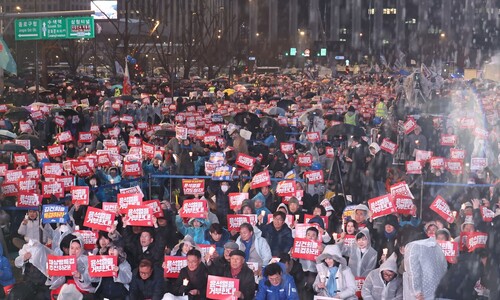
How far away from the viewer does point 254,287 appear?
33.8 ft

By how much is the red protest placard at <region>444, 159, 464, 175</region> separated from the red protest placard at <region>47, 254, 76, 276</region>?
336 inches

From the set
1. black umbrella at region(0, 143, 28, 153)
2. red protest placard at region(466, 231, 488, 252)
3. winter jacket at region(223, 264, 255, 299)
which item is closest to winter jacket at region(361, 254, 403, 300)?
winter jacket at region(223, 264, 255, 299)

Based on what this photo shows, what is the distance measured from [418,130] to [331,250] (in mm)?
11664

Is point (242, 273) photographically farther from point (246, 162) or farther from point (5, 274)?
point (246, 162)

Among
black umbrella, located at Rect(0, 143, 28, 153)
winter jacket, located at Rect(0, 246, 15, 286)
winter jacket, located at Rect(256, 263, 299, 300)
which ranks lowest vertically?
winter jacket, located at Rect(0, 246, 15, 286)

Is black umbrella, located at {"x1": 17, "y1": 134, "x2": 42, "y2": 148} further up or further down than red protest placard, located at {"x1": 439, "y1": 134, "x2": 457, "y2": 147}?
further up

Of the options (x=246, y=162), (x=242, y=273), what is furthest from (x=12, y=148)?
(x=242, y=273)

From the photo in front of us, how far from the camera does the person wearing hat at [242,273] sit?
Answer: 10219 mm

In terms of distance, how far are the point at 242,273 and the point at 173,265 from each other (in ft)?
3.17

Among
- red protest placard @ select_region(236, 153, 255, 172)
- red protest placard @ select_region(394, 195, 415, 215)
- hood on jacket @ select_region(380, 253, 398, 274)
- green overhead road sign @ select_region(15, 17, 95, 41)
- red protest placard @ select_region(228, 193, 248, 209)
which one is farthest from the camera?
green overhead road sign @ select_region(15, 17, 95, 41)

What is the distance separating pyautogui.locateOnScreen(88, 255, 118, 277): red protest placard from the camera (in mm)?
10539

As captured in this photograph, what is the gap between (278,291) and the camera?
32.9ft

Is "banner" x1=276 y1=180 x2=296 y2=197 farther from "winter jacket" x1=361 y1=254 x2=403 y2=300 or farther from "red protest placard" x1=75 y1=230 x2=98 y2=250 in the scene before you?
"winter jacket" x1=361 y1=254 x2=403 y2=300

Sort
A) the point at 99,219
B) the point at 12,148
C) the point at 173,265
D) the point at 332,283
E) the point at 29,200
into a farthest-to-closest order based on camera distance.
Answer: the point at 12,148, the point at 29,200, the point at 99,219, the point at 173,265, the point at 332,283
